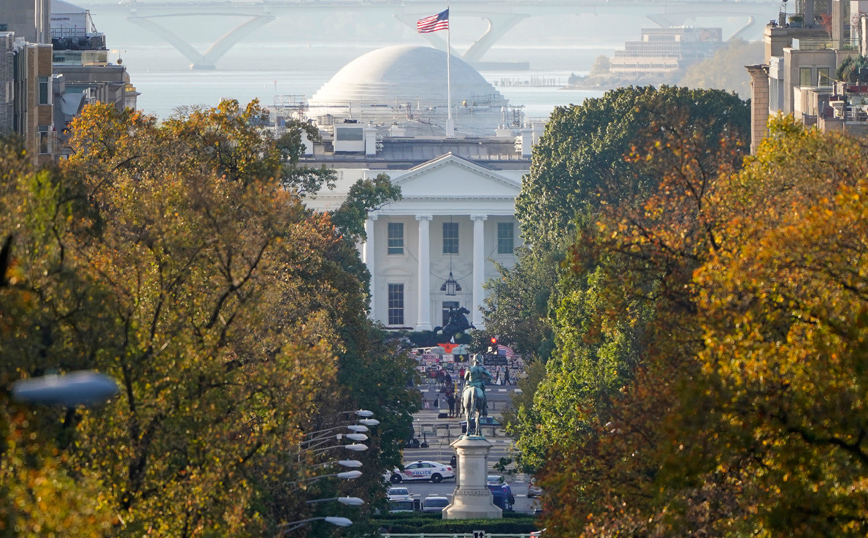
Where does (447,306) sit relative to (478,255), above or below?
below

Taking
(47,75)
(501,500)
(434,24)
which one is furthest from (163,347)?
(434,24)

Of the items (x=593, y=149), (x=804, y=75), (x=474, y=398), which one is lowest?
(x=474, y=398)

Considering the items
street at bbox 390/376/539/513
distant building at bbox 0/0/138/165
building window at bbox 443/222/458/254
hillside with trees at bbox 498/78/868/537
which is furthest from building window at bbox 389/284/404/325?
hillside with trees at bbox 498/78/868/537

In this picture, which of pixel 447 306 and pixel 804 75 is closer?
pixel 804 75

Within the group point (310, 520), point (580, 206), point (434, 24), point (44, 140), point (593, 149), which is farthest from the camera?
point (434, 24)

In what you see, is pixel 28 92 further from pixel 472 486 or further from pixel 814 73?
pixel 814 73

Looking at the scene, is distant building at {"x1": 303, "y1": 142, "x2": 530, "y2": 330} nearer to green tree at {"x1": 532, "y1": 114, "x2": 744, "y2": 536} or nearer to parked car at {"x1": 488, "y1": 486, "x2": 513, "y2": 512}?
parked car at {"x1": 488, "y1": 486, "x2": 513, "y2": 512}
